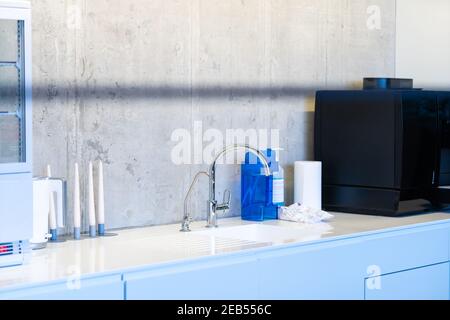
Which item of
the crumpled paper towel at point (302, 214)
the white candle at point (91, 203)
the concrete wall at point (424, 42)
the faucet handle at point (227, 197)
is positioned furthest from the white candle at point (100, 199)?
the concrete wall at point (424, 42)

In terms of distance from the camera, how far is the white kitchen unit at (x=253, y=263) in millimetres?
2254

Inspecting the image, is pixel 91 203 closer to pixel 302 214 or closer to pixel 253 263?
pixel 253 263

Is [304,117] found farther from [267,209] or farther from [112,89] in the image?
[112,89]

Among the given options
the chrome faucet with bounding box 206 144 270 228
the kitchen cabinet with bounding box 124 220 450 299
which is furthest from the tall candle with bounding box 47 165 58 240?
the chrome faucet with bounding box 206 144 270 228

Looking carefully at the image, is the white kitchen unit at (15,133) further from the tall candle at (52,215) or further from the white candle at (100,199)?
the white candle at (100,199)

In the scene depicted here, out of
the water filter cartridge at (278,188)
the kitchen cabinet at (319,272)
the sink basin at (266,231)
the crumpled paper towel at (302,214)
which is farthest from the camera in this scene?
the water filter cartridge at (278,188)

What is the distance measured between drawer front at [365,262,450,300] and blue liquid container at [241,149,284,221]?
1.78 feet

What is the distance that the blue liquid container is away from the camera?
10.9 feet

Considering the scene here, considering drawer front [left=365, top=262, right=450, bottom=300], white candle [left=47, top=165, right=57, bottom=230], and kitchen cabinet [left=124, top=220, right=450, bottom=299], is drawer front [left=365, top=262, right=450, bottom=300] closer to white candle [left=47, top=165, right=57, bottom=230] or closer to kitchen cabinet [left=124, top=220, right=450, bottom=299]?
kitchen cabinet [left=124, top=220, right=450, bottom=299]

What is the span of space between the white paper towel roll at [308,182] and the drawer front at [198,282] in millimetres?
915

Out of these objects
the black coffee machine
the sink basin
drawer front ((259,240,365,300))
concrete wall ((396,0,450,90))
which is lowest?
drawer front ((259,240,365,300))

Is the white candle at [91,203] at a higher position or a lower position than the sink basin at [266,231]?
higher

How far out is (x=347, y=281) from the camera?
295 cm

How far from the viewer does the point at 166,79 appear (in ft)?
10.2
